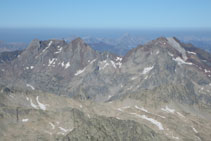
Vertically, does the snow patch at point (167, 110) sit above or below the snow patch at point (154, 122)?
below

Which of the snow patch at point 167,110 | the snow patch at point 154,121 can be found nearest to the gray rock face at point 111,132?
the snow patch at point 154,121

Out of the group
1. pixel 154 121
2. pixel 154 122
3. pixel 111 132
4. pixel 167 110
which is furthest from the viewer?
pixel 167 110

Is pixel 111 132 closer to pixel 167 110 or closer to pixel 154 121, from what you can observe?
pixel 154 121

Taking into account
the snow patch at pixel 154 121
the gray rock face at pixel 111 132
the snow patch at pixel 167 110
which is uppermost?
the gray rock face at pixel 111 132

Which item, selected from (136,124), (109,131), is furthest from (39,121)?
(136,124)

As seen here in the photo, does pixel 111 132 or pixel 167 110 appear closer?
pixel 111 132

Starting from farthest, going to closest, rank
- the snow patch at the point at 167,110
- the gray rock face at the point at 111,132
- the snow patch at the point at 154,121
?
the snow patch at the point at 167,110
the snow patch at the point at 154,121
the gray rock face at the point at 111,132

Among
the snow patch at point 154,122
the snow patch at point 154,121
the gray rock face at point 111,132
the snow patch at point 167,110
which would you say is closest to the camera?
the gray rock face at point 111,132

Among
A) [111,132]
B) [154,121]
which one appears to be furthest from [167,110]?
[111,132]

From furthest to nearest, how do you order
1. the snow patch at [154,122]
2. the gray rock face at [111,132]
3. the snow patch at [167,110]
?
the snow patch at [167,110] < the snow patch at [154,122] < the gray rock face at [111,132]

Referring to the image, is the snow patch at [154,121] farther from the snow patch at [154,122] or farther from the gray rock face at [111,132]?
the gray rock face at [111,132]

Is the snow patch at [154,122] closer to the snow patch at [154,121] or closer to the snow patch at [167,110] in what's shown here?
the snow patch at [154,121]

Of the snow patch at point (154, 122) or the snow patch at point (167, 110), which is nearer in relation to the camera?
the snow patch at point (154, 122)
